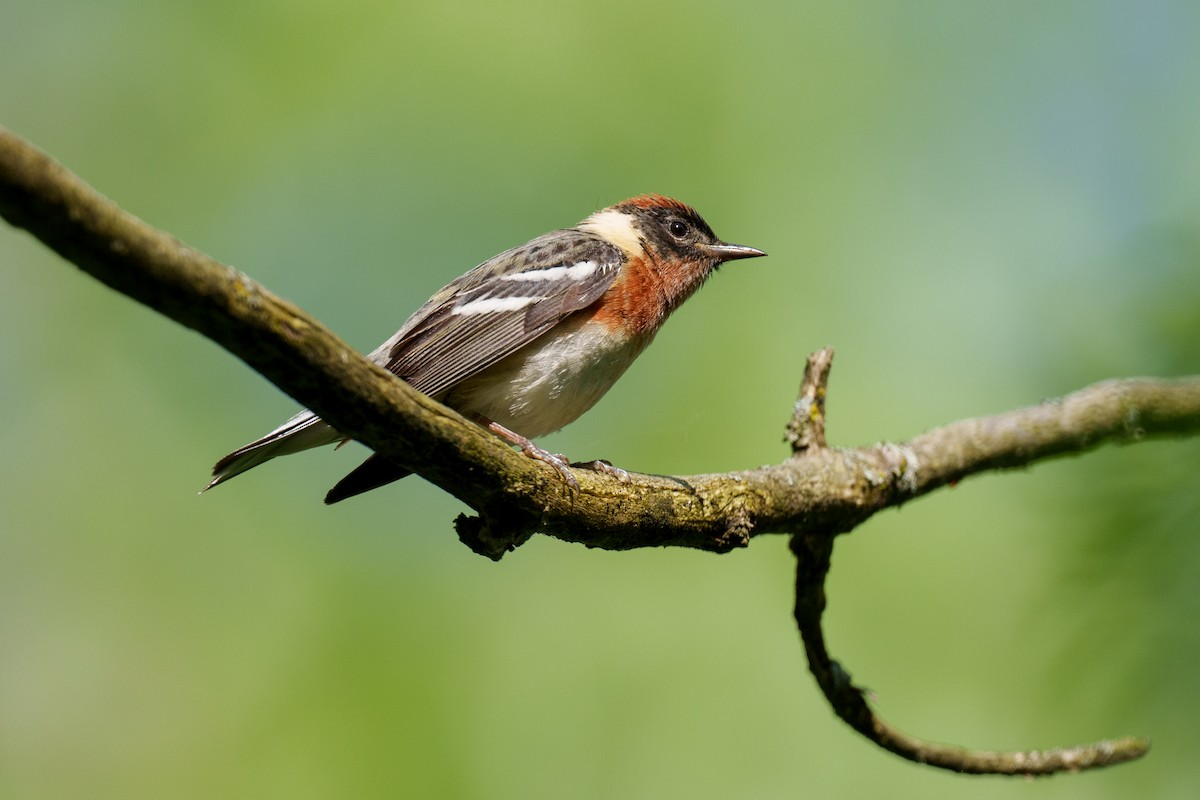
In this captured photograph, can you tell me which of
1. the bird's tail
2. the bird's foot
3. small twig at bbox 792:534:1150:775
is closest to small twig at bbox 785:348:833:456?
small twig at bbox 792:534:1150:775

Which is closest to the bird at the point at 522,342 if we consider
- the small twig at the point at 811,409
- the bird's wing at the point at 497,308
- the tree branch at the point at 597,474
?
the bird's wing at the point at 497,308

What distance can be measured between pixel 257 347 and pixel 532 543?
5925 millimetres

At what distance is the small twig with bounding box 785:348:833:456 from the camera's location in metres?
4.33

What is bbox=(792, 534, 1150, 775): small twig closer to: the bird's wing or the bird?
the bird

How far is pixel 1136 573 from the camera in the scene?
2.58m

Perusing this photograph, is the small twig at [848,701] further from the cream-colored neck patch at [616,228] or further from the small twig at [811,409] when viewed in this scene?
the cream-colored neck patch at [616,228]

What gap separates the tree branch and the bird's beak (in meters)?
1.40

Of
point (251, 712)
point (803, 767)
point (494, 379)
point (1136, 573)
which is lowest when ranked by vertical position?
point (251, 712)

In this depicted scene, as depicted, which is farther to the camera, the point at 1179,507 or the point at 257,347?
the point at 1179,507

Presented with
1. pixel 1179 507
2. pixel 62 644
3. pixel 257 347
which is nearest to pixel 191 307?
pixel 257 347

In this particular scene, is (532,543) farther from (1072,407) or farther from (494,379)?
(1072,407)

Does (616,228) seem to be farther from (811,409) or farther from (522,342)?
(811,409)

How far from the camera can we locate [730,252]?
18.8ft

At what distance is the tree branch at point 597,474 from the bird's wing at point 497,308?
110cm
